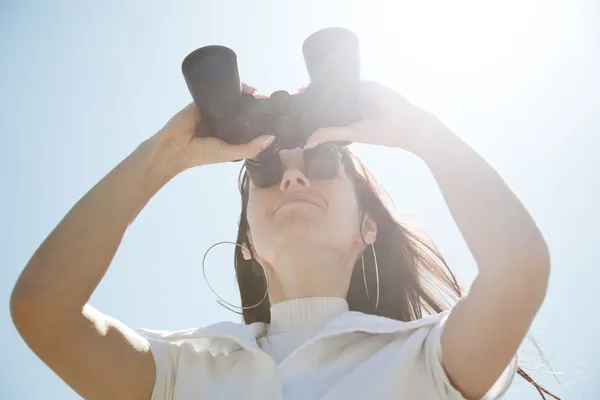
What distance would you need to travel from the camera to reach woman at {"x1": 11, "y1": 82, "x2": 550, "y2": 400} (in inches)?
50.3

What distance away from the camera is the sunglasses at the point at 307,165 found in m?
1.86

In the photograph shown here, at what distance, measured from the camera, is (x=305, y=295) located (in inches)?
74.9

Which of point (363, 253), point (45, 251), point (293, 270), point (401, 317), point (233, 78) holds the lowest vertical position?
point (401, 317)

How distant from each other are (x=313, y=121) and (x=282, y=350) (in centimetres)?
64

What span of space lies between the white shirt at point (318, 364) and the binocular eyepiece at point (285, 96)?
1.70 ft

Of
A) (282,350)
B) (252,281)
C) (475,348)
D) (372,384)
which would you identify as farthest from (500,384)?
(252,281)

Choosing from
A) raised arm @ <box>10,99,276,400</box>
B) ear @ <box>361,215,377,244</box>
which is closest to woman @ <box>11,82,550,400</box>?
raised arm @ <box>10,99,276,400</box>

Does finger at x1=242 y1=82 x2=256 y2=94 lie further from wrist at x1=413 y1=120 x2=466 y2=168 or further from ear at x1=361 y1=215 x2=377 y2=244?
ear at x1=361 y1=215 x2=377 y2=244

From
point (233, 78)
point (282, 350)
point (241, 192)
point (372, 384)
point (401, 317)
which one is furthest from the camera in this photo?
point (241, 192)

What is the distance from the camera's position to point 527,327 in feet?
4.15

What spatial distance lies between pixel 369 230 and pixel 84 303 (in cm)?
112

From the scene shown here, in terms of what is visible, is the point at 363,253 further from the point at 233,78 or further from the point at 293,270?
the point at 233,78

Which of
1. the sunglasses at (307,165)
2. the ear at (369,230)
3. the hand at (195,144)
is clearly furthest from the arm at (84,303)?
the ear at (369,230)

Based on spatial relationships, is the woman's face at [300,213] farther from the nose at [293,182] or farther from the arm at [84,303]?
the arm at [84,303]
